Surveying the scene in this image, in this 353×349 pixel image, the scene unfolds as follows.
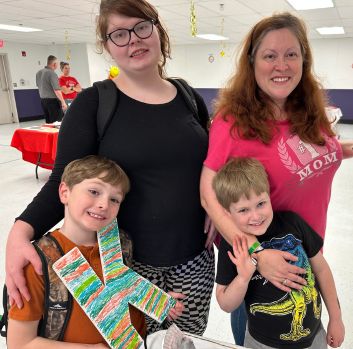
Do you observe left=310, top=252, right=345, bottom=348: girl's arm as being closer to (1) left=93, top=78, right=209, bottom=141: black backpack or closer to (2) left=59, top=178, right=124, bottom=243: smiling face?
(2) left=59, top=178, right=124, bottom=243: smiling face

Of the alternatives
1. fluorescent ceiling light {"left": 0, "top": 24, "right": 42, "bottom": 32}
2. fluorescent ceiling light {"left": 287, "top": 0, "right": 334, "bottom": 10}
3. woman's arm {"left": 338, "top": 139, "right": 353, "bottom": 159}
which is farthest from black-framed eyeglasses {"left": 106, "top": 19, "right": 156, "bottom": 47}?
fluorescent ceiling light {"left": 0, "top": 24, "right": 42, "bottom": 32}

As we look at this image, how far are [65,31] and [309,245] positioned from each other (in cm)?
944

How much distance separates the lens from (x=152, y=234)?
1074 millimetres

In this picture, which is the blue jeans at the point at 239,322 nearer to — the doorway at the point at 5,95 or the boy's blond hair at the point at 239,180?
the boy's blond hair at the point at 239,180

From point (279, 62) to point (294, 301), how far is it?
74 cm

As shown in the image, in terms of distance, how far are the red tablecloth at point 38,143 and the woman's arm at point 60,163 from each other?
11.2 ft

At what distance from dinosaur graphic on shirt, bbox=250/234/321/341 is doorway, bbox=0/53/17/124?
39.1ft

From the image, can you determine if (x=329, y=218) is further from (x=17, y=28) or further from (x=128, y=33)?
(x=17, y=28)

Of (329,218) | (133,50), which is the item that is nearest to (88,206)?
(133,50)

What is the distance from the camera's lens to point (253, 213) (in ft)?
3.24

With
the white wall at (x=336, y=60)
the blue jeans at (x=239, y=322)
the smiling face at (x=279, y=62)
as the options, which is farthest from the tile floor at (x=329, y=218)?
the white wall at (x=336, y=60)

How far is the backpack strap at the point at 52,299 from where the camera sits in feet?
2.95

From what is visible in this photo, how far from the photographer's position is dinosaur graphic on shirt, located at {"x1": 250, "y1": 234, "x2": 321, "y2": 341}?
3.21ft

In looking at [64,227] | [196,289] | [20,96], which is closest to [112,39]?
[64,227]
